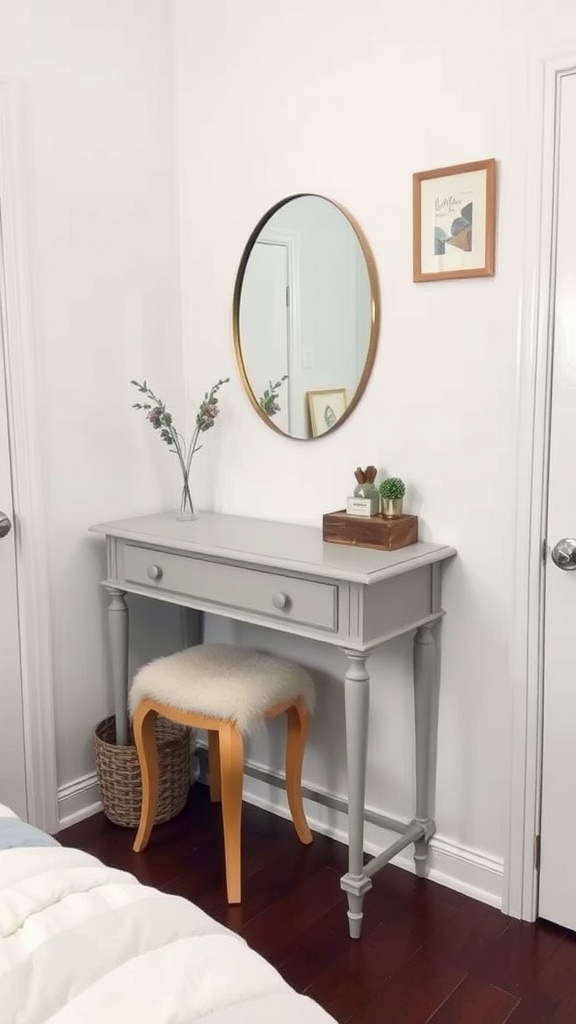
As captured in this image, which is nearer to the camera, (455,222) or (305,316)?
(455,222)

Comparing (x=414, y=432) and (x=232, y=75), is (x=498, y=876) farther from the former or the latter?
(x=232, y=75)

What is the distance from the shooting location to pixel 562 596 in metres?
2.05

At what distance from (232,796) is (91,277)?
1.48 metres

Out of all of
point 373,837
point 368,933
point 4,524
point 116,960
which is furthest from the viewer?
point 373,837

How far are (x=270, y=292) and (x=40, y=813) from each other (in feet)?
5.28

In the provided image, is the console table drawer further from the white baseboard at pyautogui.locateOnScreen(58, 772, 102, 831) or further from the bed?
the bed

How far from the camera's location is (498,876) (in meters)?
2.23

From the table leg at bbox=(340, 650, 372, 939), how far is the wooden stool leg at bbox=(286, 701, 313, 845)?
1.15 feet

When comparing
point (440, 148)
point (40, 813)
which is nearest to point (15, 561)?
point (40, 813)

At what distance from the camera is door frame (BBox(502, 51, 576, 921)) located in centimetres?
195

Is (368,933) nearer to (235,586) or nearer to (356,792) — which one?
(356,792)

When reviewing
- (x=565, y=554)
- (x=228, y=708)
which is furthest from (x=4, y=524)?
(x=565, y=554)

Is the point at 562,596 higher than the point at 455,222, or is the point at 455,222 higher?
the point at 455,222

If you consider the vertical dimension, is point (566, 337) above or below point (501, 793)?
above
